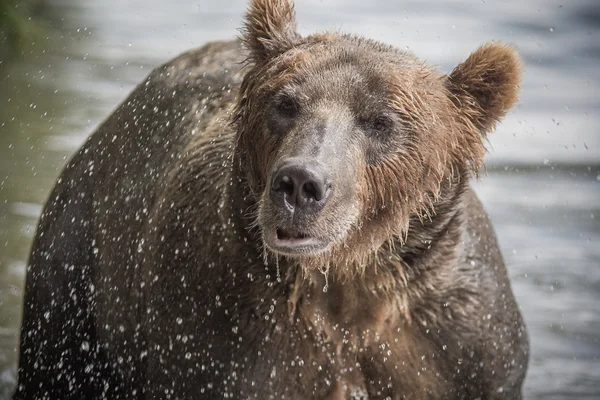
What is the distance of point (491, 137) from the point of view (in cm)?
1148

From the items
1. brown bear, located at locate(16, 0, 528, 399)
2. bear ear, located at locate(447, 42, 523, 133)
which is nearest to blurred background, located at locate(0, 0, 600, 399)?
brown bear, located at locate(16, 0, 528, 399)

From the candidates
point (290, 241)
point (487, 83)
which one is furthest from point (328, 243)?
point (487, 83)

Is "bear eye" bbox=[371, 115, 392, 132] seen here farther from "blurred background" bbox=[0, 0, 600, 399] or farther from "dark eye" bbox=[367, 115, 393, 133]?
"blurred background" bbox=[0, 0, 600, 399]

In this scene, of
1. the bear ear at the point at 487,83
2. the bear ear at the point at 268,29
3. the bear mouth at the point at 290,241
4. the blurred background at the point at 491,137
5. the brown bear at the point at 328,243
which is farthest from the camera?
the blurred background at the point at 491,137

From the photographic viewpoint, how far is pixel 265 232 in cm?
457

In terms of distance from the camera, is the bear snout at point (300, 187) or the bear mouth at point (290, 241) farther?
the bear mouth at point (290, 241)

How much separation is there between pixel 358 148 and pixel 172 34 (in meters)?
9.86

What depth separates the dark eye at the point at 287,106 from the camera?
4.79 m

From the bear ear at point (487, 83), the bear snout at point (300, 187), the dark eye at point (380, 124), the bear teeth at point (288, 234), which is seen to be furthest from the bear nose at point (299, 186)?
the bear ear at point (487, 83)

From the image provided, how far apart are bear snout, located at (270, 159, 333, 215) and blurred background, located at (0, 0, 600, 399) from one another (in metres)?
3.59

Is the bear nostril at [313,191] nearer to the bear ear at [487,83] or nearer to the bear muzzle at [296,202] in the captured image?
the bear muzzle at [296,202]

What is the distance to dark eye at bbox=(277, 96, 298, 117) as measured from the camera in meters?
4.79

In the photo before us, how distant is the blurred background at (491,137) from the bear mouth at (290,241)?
3426mm

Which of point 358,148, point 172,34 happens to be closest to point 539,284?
point 358,148
